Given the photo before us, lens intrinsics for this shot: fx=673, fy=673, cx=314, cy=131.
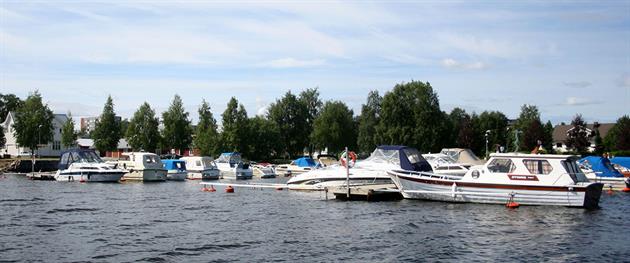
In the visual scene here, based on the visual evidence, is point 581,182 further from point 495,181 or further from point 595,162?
point 595,162

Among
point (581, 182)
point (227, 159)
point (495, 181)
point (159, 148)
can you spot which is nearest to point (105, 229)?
point (495, 181)

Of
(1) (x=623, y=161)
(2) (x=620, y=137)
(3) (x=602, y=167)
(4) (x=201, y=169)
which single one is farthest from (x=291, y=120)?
(3) (x=602, y=167)

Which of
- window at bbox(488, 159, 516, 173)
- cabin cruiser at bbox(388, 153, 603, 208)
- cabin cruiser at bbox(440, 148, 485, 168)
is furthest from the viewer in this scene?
cabin cruiser at bbox(440, 148, 485, 168)

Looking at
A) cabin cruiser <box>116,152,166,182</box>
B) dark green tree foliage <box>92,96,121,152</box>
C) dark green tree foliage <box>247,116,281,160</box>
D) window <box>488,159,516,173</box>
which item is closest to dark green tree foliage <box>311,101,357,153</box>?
dark green tree foliage <box>247,116,281,160</box>

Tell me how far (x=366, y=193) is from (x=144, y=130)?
8398 centimetres

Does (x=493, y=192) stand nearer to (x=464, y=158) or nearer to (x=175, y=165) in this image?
(x=464, y=158)

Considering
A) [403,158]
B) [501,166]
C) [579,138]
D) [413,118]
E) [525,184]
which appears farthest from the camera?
[413,118]

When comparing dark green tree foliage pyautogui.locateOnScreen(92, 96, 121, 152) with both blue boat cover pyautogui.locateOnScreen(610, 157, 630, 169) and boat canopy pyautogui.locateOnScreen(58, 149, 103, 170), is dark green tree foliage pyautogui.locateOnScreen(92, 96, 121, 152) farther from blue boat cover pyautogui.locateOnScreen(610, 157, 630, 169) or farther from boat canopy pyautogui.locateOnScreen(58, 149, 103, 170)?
blue boat cover pyautogui.locateOnScreen(610, 157, 630, 169)

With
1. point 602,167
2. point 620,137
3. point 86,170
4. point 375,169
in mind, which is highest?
point 620,137

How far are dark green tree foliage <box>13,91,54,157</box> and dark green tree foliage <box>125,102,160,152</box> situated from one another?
13777 mm

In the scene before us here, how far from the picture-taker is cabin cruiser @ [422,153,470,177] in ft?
190

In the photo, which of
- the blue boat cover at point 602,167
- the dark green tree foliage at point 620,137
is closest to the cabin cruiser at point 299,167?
the blue boat cover at point 602,167

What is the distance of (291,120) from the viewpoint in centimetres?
13838

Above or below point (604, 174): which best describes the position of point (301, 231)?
below
